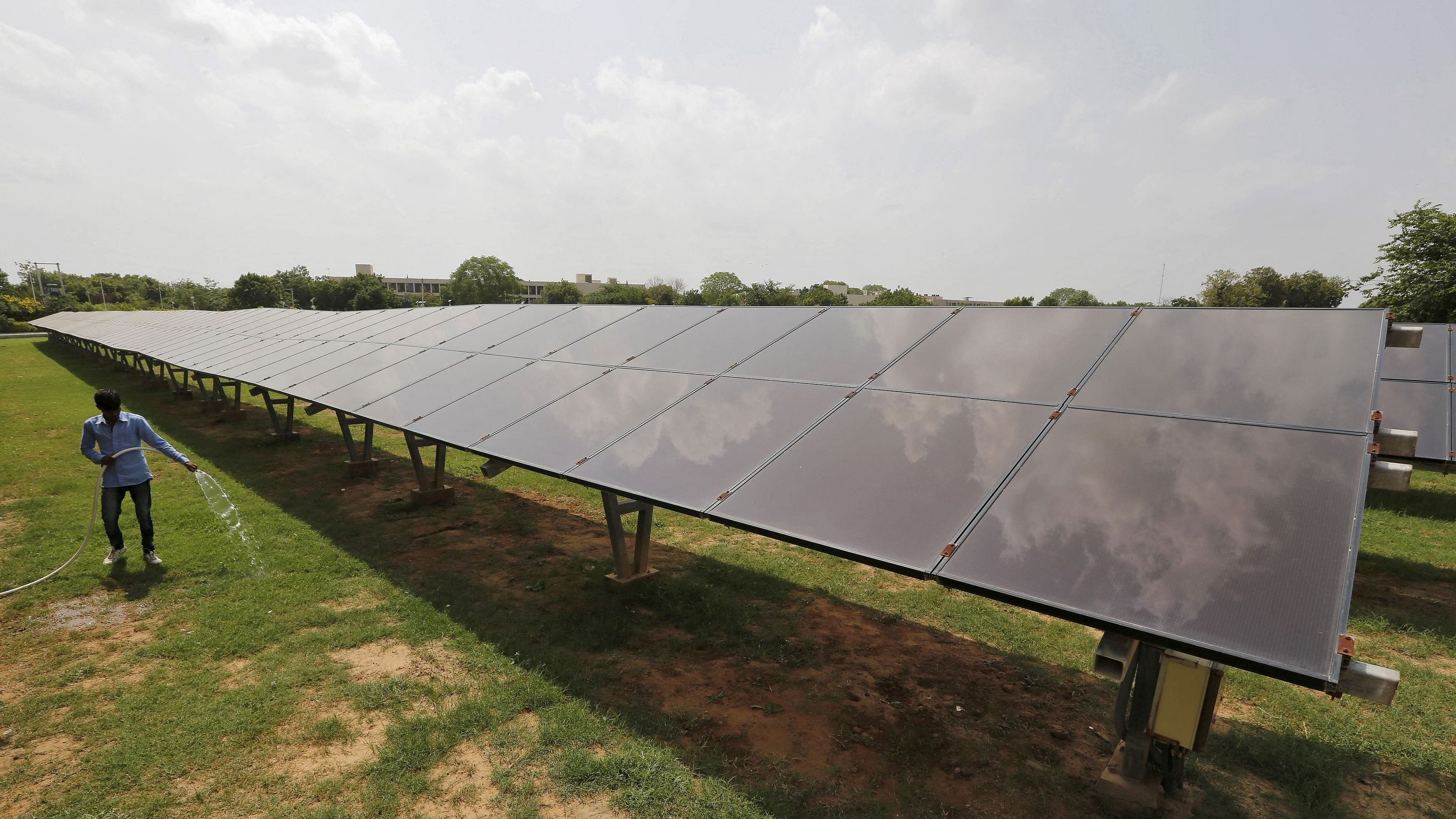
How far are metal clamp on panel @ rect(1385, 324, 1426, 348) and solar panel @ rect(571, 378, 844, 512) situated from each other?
413cm

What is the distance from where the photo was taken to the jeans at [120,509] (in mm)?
8922

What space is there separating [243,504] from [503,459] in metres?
8.24

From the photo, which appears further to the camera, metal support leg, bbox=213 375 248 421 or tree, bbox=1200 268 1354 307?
tree, bbox=1200 268 1354 307

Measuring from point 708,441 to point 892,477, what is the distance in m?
1.88

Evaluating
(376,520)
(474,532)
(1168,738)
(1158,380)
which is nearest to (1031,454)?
(1158,380)

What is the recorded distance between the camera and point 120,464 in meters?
9.02

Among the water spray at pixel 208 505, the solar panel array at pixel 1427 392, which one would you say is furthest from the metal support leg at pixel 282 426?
the solar panel array at pixel 1427 392

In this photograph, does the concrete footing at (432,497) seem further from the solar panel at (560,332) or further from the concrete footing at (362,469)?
the solar panel at (560,332)

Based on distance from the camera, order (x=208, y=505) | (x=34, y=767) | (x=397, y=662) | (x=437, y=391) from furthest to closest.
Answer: (x=208, y=505) < (x=437, y=391) < (x=397, y=662) < (x=34, y=767)

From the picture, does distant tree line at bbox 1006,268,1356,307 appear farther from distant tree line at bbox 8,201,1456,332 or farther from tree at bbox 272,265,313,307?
tree at bbox 272,265,313,307

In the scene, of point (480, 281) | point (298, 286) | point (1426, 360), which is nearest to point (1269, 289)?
point (1426, 360)

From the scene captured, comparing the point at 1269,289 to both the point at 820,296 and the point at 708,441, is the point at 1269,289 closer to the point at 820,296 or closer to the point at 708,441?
the point at 820,296

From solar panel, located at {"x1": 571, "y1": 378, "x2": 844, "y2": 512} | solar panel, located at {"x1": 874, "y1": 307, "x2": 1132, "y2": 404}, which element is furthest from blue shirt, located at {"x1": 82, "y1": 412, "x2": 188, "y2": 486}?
solar panel, located at {"x1": 874, "y1": 307, "x2": 1132, "y2": 404}

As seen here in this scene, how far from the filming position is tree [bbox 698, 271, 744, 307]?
11906cm
